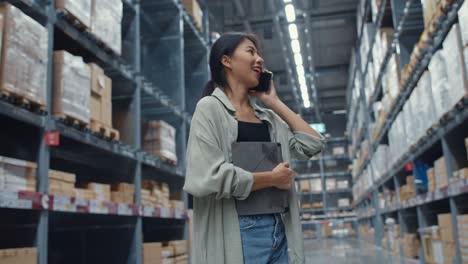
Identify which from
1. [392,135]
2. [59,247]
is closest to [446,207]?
[392,135]

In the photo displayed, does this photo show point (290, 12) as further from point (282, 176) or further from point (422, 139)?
point (282, 176)

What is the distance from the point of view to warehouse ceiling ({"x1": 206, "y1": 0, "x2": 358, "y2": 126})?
12656 mm

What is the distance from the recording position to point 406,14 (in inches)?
236

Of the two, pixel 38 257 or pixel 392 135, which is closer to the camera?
pixel 38 257

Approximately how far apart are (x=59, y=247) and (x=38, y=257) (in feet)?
8.02

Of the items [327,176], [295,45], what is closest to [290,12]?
[295,45]

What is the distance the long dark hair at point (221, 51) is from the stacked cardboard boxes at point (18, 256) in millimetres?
1845

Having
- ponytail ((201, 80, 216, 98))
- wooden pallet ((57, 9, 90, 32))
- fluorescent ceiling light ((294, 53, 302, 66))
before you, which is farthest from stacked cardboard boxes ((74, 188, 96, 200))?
fluorescent ceiling light ((294, 53, 302, 66))

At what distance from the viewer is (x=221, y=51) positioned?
183 cm

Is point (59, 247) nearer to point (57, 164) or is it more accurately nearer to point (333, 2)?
point (57, 164)

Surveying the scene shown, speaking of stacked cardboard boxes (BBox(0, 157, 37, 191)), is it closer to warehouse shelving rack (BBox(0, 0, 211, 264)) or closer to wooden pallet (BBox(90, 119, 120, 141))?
warehouse shelving rack (BBox(0, 0, 211, 264))

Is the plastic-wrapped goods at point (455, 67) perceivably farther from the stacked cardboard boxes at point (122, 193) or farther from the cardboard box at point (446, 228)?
the stacked cardboard boxes at point (122, 193)

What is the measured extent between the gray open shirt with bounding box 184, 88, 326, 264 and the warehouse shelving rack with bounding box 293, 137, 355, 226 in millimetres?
19424

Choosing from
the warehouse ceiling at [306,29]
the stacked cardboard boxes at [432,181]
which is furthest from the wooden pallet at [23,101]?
the warehouse ceiling at [306,29]
